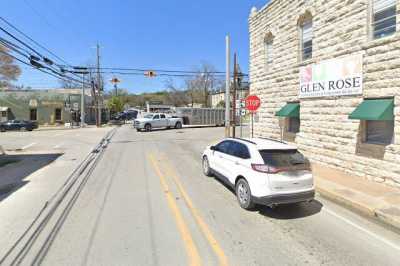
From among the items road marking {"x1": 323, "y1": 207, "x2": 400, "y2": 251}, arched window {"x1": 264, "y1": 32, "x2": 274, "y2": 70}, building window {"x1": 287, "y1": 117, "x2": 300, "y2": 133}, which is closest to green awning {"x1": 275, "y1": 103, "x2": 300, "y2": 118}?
building window {"x1": 287, "y1": 117, "x2": 300, "y2": 133}

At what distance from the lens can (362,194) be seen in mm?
7840

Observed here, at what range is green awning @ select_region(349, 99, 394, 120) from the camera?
866cm

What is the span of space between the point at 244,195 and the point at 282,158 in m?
1.26

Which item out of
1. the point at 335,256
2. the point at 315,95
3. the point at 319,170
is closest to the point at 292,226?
the point at 335,256

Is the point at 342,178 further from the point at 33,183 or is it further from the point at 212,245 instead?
the point at 33,183

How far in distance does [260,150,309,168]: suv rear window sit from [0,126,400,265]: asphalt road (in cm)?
114

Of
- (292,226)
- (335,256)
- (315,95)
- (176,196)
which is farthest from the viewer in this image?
(315,95)

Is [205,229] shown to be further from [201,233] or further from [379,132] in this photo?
[379,132]

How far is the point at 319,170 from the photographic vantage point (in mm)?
10836

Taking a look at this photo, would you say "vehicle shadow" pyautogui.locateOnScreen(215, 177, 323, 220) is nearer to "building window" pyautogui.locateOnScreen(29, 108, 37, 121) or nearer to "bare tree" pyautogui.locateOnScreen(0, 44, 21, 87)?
"building window" pyautogui.locateOnScreen(29, 108, 37, 121)

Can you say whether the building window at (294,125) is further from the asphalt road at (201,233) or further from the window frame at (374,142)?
the asphalt road at (201,233)

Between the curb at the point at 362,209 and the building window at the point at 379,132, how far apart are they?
2.83 metres

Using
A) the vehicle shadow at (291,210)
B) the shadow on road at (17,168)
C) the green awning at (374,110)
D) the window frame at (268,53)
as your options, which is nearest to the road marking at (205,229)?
the vehicle shadow at (291,210)

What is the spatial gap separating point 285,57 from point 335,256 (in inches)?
437
